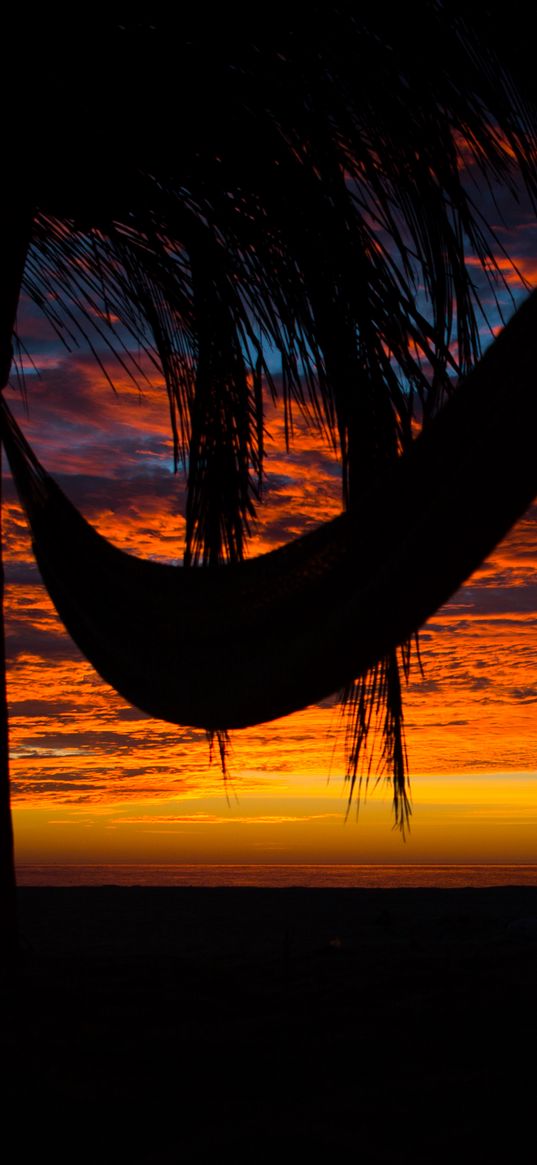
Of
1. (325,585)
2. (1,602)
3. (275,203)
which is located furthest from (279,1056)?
(275,203)

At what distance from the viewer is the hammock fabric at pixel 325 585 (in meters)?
2.10

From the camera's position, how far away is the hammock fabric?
6.88 feet

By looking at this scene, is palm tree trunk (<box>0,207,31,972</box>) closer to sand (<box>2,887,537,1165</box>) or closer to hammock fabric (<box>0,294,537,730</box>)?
sand (<box>2,887,537,1165</box>)

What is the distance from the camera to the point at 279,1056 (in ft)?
9.24

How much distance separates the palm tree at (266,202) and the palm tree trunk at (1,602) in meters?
0.01

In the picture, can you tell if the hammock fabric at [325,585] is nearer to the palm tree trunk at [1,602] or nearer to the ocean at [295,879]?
the palm tree trunk at [1,602]

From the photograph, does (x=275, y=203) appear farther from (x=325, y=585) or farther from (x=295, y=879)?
(x=295, y=879)

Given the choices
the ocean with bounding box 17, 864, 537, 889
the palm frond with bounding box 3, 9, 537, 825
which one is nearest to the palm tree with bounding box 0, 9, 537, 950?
the palm frond with bounding box 3, 9, 537, 825

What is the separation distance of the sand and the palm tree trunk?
0.49 ft

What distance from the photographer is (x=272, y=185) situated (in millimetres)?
3828

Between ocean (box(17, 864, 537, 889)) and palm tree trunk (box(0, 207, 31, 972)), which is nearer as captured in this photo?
palm tree trunk (box(0, 207, 31, 972))

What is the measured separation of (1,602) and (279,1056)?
1.66 metres

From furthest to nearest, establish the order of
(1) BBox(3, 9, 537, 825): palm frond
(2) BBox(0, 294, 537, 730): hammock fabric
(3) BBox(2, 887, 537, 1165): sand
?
(1) BBox(3, 9, 537, 825): palm frond → (3) BBox(2, 887, 537, 1165): sand → (2) BBox(0, 294, 537, 730): hammock fabric

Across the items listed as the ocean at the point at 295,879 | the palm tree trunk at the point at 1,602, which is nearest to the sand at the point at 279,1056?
the palm tree trunk at the point at 1,602
